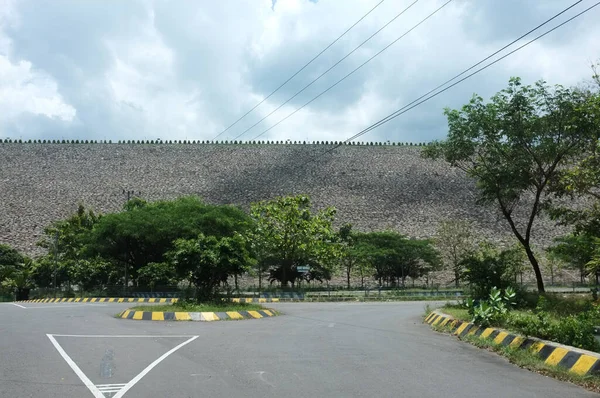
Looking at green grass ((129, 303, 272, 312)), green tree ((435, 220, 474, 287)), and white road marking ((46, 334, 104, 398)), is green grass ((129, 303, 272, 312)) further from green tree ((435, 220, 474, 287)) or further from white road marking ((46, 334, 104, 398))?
green tree ((435, 220, 474, 287))

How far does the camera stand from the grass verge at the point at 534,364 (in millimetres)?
6379

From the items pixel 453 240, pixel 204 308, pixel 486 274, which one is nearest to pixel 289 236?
pixel 453 240

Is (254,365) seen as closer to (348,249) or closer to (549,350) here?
(549,350)

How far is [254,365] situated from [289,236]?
93.0 feet

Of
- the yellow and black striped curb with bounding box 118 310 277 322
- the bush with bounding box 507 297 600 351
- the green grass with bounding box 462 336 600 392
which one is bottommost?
the green grass with bounding box 462 336 600 392

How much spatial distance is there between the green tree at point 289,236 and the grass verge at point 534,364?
84.4 feet

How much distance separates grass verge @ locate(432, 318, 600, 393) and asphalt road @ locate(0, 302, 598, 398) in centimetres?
16

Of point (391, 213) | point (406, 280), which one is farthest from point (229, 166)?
point (406, 280)

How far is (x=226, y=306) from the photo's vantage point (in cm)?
1761

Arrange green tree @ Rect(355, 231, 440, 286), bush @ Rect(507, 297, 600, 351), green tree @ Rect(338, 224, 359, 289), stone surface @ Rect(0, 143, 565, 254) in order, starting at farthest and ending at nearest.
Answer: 1. stone surface @ Rect(0, 143, 565, 254)
2. green tree @ Rect(355, 231, 440, 286)
3. green tree @ Rect(338, 224, 359, 289)
4. bush @ Rect(507, 297, 600, 351)

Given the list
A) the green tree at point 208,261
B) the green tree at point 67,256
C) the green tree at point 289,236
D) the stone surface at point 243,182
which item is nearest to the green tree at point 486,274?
the green tree at point 208,261

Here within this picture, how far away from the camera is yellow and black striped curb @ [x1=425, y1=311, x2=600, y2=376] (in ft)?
22.1

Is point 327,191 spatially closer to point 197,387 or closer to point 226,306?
point 226,306

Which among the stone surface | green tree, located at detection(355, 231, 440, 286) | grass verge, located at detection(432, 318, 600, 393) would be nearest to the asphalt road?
grass verge, located at detection(432, 318, 600, 393)
